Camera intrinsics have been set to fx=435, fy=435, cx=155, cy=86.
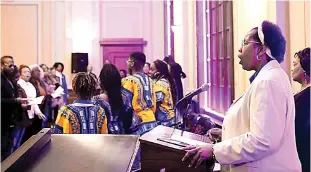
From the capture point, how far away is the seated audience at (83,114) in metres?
2.70

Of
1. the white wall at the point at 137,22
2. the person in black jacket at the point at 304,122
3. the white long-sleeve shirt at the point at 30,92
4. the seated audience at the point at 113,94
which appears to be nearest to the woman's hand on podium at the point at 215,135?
the person in black jacket at the point at 304,122

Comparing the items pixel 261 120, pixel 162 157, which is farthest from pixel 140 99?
pixel 261 120

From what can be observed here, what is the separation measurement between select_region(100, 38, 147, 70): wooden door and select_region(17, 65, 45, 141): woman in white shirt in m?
5.50

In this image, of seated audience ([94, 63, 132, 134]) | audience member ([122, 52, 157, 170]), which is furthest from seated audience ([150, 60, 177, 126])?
seated audience ([94, 63, 132, 134])

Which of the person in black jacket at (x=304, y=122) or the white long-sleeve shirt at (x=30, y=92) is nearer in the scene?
the person in black jacket at (x=304, y=122)

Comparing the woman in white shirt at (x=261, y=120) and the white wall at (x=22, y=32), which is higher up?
the white wall at (x=22, y=32)

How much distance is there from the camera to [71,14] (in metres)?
10.9

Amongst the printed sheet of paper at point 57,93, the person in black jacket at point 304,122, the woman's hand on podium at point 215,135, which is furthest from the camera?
the printed sheet of paper at point 57,93

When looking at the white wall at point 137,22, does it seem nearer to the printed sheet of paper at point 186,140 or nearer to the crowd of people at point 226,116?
the crowd of people at point 226,116

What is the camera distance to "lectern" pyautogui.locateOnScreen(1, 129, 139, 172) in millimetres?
1506

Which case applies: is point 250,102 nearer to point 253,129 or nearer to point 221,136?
point 253,129

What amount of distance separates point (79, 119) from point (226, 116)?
1.21 m

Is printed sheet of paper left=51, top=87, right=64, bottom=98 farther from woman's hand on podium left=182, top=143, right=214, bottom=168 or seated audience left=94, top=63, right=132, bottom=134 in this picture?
woman's hand on podium left=182, top=143, right=214, bottom=168

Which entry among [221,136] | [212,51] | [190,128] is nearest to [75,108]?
[190,128]
